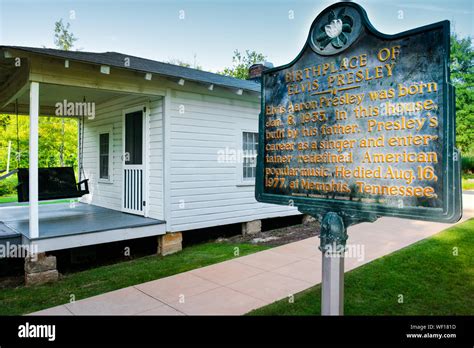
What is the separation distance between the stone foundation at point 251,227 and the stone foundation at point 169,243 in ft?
6.09

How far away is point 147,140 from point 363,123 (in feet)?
17.0

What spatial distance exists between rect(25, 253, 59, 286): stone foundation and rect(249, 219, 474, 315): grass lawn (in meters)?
3.26

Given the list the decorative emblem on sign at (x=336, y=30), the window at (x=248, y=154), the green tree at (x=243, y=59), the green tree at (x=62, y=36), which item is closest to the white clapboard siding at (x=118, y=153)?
the window at (x=248, y=154)

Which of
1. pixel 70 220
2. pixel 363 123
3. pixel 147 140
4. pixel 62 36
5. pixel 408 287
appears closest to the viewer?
pixel 363 123

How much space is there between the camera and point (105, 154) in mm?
8836

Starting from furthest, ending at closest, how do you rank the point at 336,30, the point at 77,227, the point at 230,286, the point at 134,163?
the point at 134,163
the point at 77,227
the point at 230,286
the point at 336,30

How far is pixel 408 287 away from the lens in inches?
168

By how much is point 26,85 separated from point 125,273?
133 inches

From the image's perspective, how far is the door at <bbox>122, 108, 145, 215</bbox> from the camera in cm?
712

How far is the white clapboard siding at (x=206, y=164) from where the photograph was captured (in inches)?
263

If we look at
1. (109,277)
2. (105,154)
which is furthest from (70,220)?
(105,154)

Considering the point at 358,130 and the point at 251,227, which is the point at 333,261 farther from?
the point at 251,227

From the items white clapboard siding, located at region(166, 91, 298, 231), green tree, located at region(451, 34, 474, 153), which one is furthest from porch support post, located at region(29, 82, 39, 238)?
green tree, located at region(451, 34, 474, 153)
